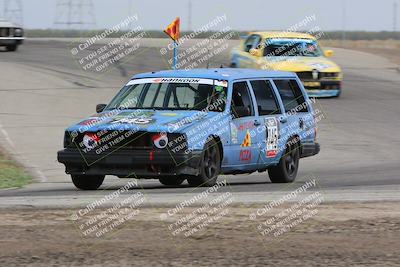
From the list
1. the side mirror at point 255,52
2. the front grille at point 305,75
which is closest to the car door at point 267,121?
the front grille at point 305,75

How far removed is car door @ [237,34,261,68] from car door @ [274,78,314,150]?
34.8ft

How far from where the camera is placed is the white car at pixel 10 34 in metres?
34.0

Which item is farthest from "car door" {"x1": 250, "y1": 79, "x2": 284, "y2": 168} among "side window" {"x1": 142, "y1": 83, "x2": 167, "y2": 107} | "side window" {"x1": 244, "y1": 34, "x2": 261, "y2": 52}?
"side window" {"x1": 244, "y1": 34, "x2": 261, "y2": 52}

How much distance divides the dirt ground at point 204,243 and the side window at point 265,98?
4206 mm

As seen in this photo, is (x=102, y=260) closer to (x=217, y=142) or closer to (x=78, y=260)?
(x=78, y=260)

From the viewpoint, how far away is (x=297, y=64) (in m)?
24.6

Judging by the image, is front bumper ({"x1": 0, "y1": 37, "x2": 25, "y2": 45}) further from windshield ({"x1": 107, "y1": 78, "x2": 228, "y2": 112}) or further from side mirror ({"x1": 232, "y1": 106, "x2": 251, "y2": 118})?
side mirror ({"x1": 232, "y1": 106, "x2": 251, "y2": 118})

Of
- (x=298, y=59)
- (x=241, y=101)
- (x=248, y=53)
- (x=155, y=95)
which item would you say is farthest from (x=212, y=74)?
(x=248, y=53)

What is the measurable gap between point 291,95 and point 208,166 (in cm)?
274

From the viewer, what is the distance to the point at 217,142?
12203 millimetres

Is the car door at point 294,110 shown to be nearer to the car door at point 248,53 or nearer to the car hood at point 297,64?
the car hood at point 297,64

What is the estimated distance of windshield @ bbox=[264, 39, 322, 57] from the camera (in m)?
25.0

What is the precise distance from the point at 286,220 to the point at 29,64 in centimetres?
2183

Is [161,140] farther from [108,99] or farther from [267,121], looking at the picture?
[108,99]
